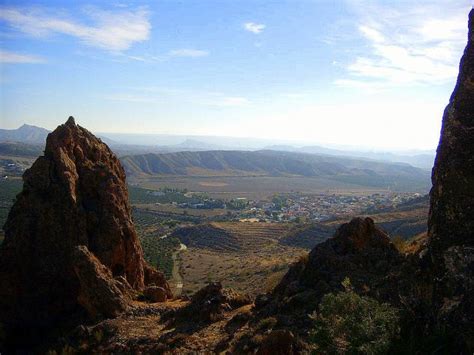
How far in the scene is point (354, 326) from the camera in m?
8.83

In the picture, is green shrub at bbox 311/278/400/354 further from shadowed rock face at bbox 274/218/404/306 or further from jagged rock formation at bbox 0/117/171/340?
jagged rock formation at bbox 0/117/171/340

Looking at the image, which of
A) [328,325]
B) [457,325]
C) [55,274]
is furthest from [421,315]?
[55,274]

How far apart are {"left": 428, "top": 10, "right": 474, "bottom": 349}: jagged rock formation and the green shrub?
105 centimetres

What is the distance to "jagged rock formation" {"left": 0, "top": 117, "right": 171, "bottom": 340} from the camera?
18.3 metres

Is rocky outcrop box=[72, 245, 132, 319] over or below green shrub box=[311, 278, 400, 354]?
below

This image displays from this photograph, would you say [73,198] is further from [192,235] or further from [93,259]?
[192,235]

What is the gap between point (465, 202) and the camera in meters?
9.05

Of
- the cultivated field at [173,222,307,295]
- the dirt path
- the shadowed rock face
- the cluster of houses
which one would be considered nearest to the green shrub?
the shadowed rock face

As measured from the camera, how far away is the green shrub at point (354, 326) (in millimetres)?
8453

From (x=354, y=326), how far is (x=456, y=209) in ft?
10.7

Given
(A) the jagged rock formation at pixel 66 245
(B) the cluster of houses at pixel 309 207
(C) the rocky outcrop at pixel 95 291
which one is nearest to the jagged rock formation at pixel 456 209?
(C) the rocky outcrop at pixel 95 291

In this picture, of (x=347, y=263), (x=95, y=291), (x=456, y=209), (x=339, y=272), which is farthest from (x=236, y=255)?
(x=456, y=209)

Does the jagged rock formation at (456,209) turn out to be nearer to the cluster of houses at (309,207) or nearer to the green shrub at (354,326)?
the green shrub at (354,326)

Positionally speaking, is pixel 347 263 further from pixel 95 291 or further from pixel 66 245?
pixel 66 245
